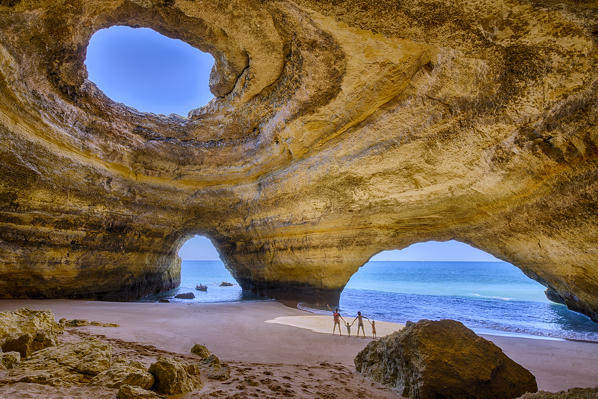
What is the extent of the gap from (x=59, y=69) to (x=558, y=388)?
39.7ft

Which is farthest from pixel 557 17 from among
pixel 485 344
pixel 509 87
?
pixel 485 344

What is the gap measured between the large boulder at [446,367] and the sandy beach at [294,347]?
0.31m

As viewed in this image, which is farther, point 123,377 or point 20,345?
point 20,345

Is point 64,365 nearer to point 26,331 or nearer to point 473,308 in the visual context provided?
point 26,331

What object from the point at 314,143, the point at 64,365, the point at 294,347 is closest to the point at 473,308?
the point at 314,143

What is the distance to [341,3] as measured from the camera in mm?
2609

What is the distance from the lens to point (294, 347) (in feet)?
16.8

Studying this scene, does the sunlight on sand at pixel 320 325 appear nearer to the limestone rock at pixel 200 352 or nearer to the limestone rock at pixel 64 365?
the limestone rock at pixel 200 352

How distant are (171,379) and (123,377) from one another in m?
0.40

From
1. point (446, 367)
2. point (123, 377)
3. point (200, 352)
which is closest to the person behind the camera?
point (123, 377)

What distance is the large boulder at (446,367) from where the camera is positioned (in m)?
2.93

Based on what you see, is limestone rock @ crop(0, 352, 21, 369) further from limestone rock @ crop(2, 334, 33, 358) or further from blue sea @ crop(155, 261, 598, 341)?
A: blue sea @ crop(155, 261, 598, 341)

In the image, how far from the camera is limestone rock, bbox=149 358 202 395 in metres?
2.49

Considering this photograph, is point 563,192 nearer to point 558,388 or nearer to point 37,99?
point 558,388
